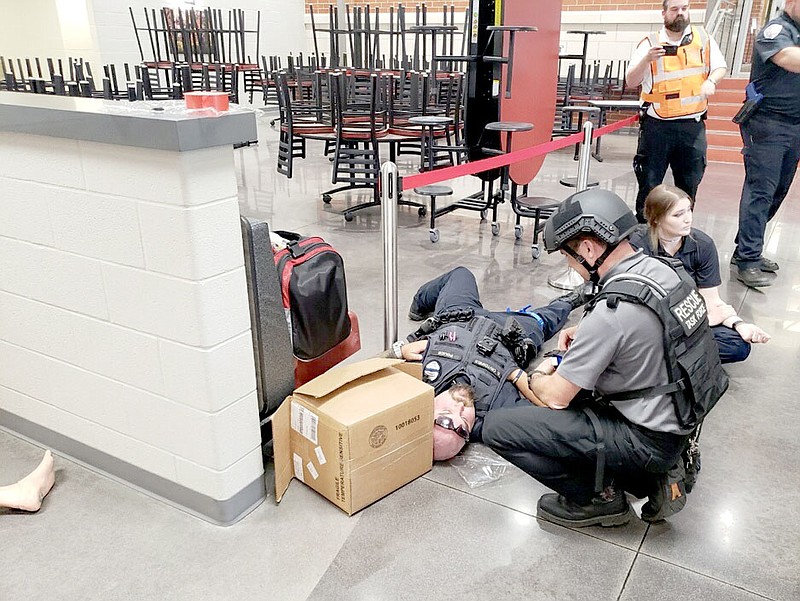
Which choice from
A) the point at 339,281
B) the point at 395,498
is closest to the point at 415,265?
the point at 339,281

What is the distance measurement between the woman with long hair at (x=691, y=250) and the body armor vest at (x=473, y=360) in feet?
2.08

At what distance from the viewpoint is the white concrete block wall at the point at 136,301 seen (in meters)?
1.52

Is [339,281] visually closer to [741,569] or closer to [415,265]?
[741,569]

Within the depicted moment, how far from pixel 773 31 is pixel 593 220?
2.47 metres

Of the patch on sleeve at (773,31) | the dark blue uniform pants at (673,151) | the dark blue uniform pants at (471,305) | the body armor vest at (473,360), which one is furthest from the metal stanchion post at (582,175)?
the body armor vest at (473,360)

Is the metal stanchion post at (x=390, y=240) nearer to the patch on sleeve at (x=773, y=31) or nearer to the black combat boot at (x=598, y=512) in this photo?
the black combat boot at (x=598, y=512)

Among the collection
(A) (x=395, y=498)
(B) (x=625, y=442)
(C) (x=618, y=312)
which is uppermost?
(C) (x=618, y=312)

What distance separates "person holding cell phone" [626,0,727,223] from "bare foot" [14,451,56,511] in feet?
11.5

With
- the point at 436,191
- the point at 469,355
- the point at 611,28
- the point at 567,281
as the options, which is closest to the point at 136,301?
the point at 469,355

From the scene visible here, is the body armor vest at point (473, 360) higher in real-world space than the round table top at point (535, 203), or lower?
lower

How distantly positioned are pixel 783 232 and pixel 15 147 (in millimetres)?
4744

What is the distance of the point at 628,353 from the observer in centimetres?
153

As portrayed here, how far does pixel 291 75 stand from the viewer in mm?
7379

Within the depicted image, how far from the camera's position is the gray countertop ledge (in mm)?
1399
